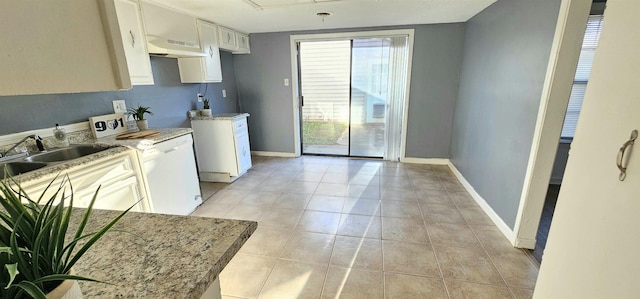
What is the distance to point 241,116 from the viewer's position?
11.7ft

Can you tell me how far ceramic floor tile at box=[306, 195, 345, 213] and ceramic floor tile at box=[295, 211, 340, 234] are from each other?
0.28ft

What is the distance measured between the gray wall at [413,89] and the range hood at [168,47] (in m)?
1.57

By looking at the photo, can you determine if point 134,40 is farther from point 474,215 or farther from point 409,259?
point 474,215

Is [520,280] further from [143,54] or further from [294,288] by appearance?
[143,54]

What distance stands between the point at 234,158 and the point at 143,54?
1.54 meters

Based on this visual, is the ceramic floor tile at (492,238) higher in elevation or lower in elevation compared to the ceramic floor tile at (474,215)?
→ lower

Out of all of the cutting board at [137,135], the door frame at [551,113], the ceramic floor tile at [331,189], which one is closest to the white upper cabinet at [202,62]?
the cutting board at [137,135]

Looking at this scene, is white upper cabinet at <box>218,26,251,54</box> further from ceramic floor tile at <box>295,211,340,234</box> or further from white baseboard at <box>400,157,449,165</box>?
white baseboard at <box>400,157,449,165</box>

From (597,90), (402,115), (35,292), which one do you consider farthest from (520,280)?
(402,115)

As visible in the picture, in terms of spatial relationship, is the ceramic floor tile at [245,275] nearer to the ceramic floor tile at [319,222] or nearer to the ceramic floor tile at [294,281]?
the ceramic floor tile at [294,281]

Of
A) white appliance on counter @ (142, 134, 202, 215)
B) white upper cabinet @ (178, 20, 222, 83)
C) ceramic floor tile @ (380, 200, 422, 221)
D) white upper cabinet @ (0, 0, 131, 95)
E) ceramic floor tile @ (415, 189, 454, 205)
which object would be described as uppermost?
white upper cabinet @ (178, 20, 222, 83)

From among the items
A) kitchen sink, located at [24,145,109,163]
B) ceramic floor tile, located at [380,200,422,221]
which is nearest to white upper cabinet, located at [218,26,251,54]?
kitchen sink, located at [24,145,109,163]

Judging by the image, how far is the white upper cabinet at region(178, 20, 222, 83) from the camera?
309 centimetres

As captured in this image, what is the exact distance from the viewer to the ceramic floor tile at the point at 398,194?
116 inches
